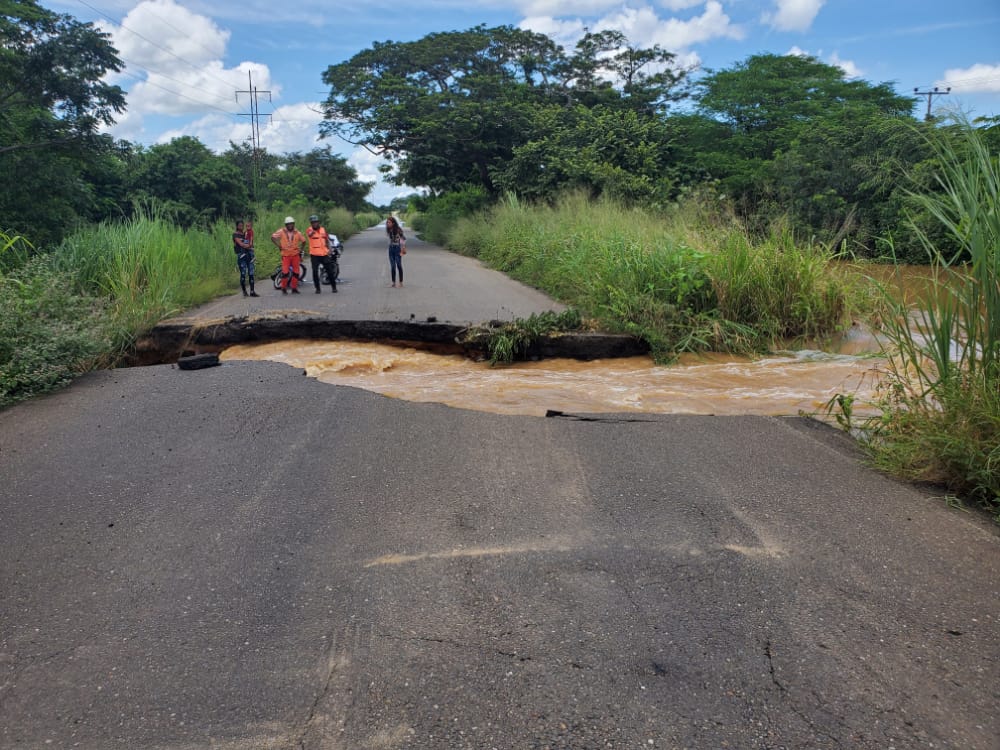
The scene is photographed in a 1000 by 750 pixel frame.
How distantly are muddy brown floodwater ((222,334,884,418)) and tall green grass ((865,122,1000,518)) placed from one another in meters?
1.09

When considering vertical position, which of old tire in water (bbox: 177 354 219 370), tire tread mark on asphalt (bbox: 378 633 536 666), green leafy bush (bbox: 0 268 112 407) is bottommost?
tire tread mark on asphalt (bbox: 378 633 536 666)

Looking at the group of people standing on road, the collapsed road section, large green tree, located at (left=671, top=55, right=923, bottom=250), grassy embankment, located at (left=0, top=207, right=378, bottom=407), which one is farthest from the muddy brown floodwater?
large green tree, located at (left=671, top=55, right=923, bottom=250)

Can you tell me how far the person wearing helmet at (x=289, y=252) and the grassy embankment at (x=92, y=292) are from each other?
4.23 feet

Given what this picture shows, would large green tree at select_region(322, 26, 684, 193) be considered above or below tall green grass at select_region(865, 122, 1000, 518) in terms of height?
above

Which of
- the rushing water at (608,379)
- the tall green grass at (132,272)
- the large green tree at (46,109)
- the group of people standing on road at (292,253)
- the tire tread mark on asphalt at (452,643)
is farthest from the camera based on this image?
the large green tree at (46,109)

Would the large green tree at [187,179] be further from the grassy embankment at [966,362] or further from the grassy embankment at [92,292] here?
the grassy embankment at [966,362]

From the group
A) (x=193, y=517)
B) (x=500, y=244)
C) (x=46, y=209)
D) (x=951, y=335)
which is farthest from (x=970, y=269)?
(x=46, y=209)

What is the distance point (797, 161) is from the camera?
2000 cm

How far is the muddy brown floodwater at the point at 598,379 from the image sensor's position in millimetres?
6340

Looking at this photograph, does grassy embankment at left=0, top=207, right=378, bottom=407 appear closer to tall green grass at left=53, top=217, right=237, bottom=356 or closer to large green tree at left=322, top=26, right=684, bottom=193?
tall green grass at left=53, top=217, right=237, bottom=356

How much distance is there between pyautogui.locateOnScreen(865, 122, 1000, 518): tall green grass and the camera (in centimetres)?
400

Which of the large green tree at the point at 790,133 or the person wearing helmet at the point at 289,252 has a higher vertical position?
the large green tree at the point at 790,133

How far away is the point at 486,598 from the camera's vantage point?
114 inches

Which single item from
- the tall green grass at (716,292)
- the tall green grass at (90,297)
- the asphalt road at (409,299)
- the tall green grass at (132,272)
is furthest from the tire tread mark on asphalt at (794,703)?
the tall green grass at (132,272)
